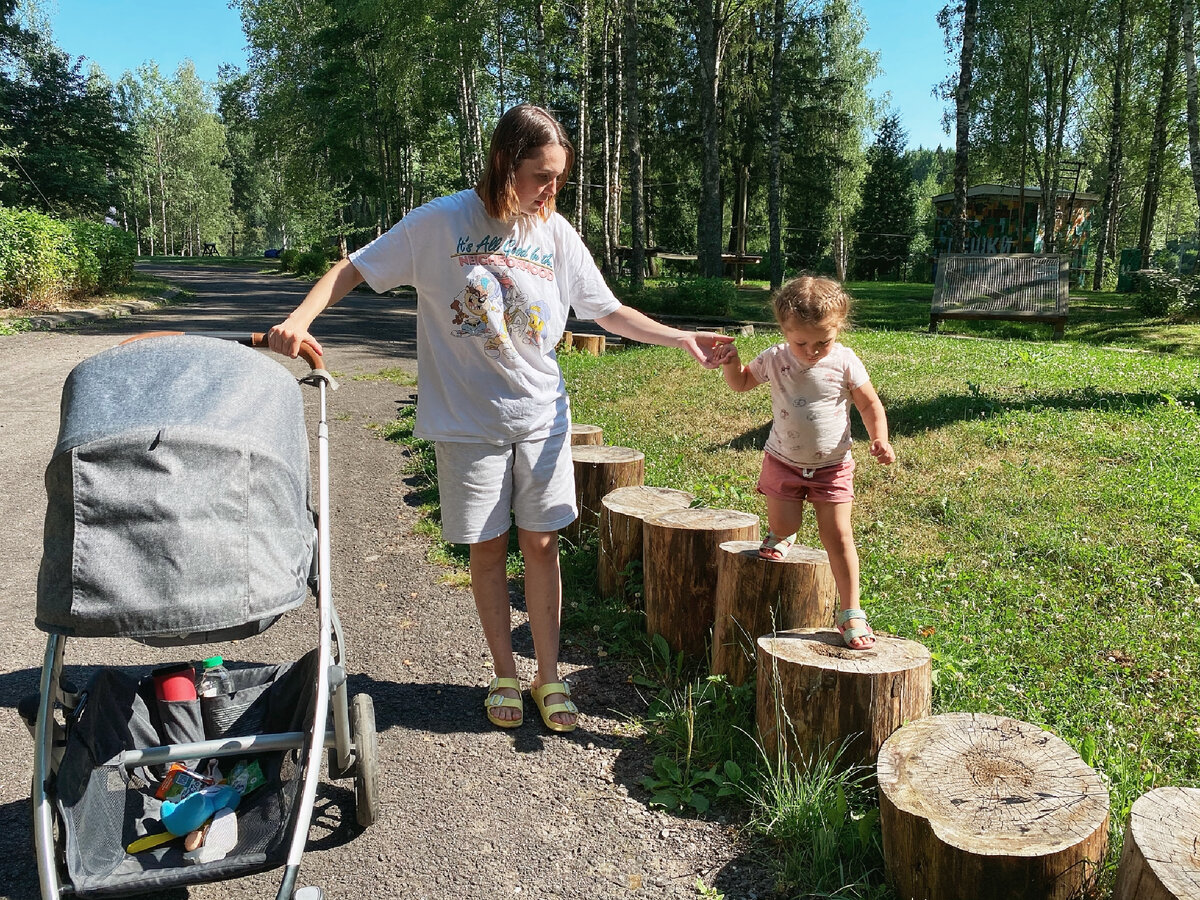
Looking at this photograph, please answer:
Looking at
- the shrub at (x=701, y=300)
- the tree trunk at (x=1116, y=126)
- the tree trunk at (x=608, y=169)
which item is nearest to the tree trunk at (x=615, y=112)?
the tree trunk at (x=608, y=169)

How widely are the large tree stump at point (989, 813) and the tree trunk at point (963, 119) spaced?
1727 centimetres

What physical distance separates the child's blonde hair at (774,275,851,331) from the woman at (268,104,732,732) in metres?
0.32

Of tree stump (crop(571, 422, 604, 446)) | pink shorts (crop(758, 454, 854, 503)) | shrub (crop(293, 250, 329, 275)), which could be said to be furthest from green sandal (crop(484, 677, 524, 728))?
shrub (crop(293, 250, 329, 275))

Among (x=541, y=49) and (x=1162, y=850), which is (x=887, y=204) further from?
(x=1162, y=850)

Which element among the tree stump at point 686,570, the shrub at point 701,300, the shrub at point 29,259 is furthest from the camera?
the shrub at point 701,300

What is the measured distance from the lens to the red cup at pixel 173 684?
3006 mm

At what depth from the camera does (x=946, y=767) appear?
8.29 feet

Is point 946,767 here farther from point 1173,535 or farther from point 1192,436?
point 1192,436

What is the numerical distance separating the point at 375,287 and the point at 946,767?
245 centimetres

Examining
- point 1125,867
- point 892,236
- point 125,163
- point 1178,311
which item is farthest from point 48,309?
point 892,236

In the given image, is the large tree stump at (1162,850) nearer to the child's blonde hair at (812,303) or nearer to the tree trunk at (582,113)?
the child's blonde hair at (812,303)

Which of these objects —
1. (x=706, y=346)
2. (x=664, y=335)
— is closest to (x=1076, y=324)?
(x=706, y=346)

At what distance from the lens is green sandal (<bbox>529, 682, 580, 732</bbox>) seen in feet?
11.7

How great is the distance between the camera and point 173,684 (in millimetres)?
3016
